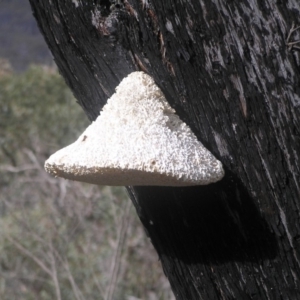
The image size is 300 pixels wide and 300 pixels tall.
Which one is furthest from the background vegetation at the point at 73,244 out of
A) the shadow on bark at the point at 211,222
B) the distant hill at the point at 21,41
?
the distant hill at the point at 21,41

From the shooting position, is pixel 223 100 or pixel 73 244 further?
pixel 73 244

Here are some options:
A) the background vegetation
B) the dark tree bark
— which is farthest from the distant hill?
the dark tree bark

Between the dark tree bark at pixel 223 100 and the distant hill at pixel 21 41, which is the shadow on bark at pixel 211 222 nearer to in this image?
the dark tree bark at pixel 223 100

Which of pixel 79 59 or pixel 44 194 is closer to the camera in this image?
pixel 79 59

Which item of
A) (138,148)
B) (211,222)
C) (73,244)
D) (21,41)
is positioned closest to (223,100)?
(138,148)

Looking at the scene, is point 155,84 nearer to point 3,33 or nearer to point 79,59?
point 79,59

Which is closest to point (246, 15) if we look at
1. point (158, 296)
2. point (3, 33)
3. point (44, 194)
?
point (158, 296)

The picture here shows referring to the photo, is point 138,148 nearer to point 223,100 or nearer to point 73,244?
point 223,100
